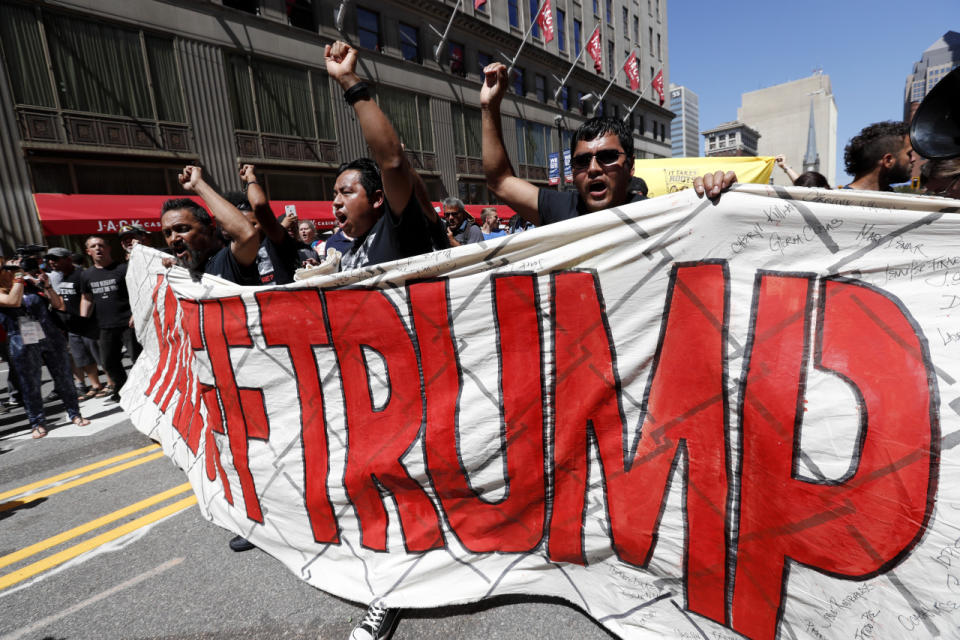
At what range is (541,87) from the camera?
27734mm

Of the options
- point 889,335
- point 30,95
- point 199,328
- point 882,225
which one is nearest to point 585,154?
point 882,225

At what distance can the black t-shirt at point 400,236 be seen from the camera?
208cm

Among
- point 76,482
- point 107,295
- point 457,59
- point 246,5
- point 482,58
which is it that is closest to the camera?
point 76,482

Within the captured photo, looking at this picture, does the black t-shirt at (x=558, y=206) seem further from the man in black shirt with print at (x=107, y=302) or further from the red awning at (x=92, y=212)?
the red awning at (x=92, y=212)

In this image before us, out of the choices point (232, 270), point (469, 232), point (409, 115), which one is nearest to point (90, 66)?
point (409, 115)

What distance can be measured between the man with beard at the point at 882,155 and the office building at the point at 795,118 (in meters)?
126

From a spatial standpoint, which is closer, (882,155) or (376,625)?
(376,625)

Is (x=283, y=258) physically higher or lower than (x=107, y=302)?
higher

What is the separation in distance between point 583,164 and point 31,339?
5.72 metres

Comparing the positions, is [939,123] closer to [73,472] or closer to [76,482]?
[76,482]

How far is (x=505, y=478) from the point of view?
76.6 inches

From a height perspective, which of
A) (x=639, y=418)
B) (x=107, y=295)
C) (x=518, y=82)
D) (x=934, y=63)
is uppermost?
(x=934, y=63)

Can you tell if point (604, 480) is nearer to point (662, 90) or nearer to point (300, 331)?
point (300, 331)

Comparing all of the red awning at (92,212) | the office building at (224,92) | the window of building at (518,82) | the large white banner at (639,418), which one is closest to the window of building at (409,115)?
the office building at (224,92)
